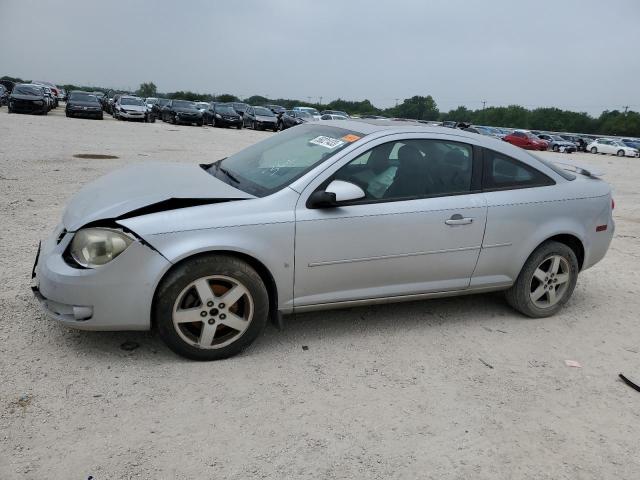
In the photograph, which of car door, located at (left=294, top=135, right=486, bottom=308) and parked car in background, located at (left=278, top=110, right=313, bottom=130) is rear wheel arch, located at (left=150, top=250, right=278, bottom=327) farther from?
parked car in background, located at (left=278, top=110, right=313, bottom=130)

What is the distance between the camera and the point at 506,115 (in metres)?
94.9

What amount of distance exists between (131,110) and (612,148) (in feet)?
110

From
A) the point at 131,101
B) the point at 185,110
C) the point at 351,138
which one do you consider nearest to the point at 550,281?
the point at 351,138

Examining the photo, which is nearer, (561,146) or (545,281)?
(545,281)

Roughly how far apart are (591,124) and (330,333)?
9460 cm

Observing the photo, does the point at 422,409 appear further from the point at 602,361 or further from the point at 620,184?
the point at 620,184

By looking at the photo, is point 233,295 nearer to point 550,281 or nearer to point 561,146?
point 550,281

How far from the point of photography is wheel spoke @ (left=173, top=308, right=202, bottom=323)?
3.33 metres

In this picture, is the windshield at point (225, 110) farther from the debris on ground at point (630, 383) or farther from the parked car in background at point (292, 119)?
the debris on ground at point (630, 383)

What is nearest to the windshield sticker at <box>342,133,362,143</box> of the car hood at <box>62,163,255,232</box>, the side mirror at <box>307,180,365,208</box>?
the side mirror at <box>307,180,365,208</box>

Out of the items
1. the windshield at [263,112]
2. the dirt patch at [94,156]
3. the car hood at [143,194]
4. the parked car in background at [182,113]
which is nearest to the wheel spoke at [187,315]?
the car hood at [143,194]

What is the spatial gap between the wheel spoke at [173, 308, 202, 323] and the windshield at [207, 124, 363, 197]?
2.86 feet

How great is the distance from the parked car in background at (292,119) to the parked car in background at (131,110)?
8.50 metres

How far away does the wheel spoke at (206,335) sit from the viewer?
3.39m
